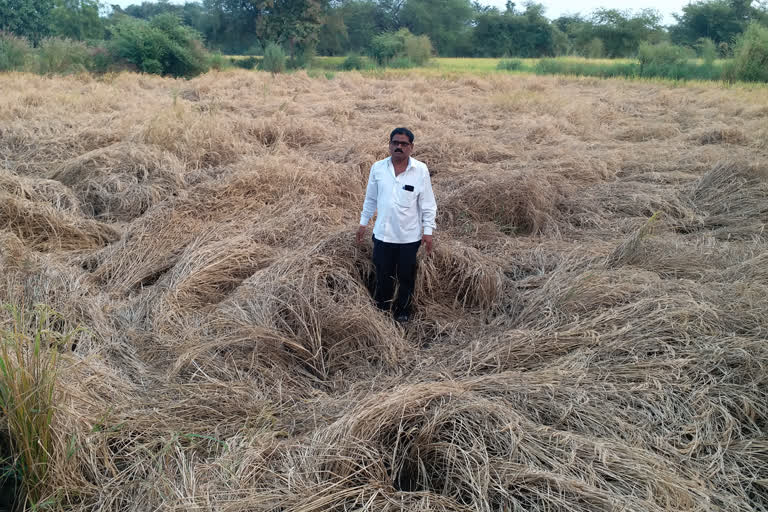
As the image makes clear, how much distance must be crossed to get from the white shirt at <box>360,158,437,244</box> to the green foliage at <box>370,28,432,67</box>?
96.4 ft

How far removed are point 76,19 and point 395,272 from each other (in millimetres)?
42195

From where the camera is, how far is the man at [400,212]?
3.30m

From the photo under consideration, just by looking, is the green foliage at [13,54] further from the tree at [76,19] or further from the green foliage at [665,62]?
the green foliage at [665,62]

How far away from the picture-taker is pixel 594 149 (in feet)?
26.9

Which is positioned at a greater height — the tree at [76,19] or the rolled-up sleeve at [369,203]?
the tree at [76,19]

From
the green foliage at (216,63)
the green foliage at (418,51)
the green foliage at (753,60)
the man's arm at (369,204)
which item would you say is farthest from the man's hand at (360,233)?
the green foliage at (418,51)

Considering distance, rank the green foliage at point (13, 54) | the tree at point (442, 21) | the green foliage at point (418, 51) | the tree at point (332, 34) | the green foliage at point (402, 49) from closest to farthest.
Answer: the green foliage at point (13, 54)
the green foliage at point (402, 49)
the green foliage at point (418, 51)
the tree at point (332, 34)
the tree at point (442, 21)

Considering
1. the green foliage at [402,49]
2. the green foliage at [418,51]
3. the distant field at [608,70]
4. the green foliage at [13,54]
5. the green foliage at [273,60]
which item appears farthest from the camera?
the green foliage at [418,51]

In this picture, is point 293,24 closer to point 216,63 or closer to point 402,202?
point 216,63

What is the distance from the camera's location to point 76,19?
35.6m

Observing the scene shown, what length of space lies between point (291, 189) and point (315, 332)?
2.73 meters

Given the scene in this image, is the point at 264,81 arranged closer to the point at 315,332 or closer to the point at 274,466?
the point at 315,332

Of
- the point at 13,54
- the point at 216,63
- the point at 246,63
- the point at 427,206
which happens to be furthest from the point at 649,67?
the point at 13,54

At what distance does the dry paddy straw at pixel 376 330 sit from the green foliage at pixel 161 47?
1584cm
